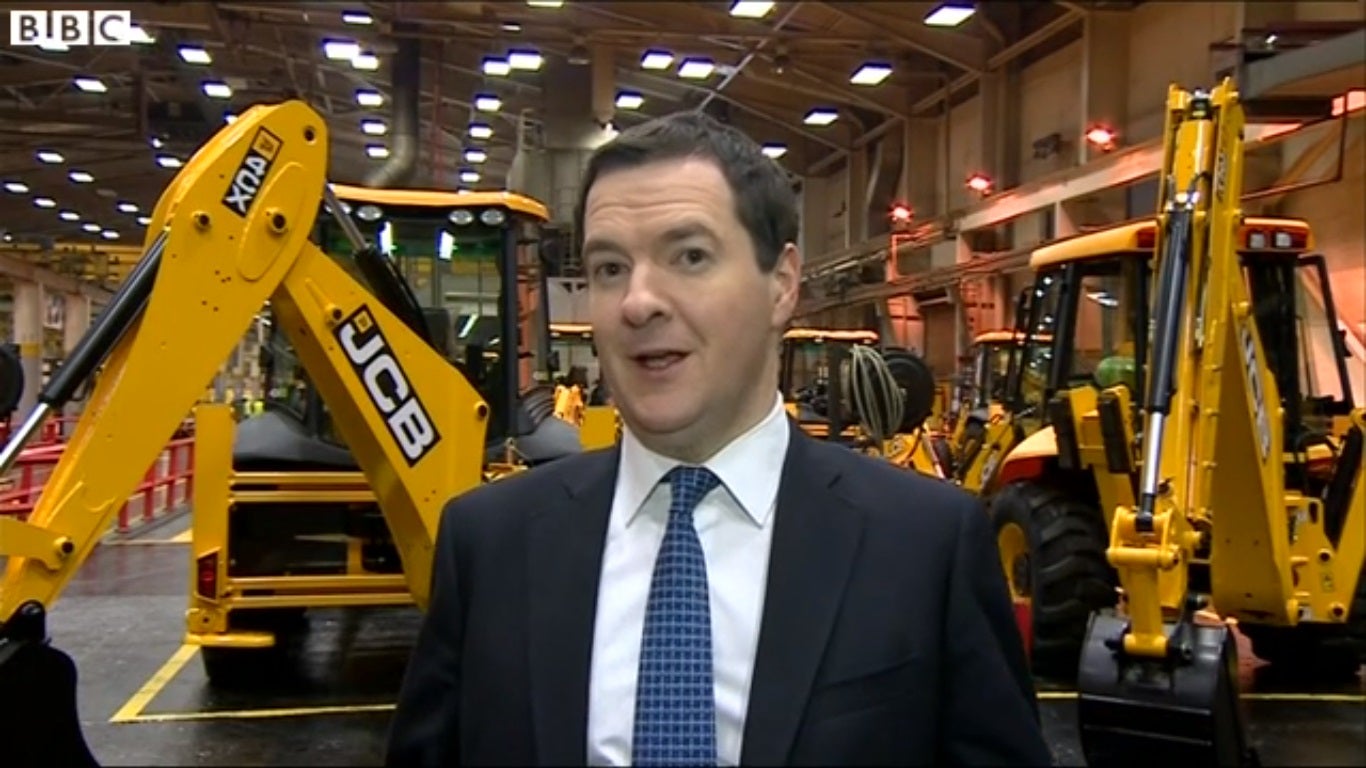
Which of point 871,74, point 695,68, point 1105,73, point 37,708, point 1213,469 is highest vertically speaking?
point 871,74

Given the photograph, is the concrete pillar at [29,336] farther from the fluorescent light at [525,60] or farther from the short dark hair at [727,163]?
the fluorescent light at [525,60]

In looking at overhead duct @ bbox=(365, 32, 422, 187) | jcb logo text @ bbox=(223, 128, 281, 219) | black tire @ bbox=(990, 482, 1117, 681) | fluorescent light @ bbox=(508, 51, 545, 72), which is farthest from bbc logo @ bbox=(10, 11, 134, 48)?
fluorescent light @ bbox=(508, 51, 545, 72)

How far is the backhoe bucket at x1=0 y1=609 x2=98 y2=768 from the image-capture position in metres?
3.16

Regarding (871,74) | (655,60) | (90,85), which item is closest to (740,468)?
(90,85)

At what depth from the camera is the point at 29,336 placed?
123 inches

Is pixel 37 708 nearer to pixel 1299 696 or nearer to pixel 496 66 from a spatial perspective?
pixel 1299 696

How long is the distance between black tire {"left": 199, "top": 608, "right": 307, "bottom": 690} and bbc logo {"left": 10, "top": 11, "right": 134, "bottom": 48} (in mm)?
3722

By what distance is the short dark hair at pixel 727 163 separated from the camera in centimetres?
146

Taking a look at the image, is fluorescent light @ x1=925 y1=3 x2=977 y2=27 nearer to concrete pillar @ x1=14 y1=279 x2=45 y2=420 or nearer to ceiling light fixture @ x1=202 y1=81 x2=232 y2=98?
ceiling light fixture @ x1=202 y1=81 x2=232 y2=98

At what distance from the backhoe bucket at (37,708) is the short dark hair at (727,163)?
232cm

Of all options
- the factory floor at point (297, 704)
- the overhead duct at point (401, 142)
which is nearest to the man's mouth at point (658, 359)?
the factory floor at point (297, 704)

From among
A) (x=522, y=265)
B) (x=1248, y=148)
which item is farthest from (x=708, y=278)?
(x=522, y=265)

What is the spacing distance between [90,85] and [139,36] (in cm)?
17

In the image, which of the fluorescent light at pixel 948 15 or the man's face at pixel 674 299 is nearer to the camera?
the man's face at pixel 674 299
